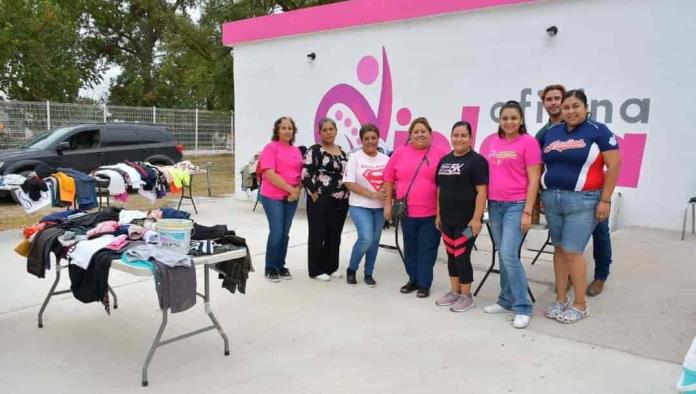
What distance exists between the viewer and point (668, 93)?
238 inches

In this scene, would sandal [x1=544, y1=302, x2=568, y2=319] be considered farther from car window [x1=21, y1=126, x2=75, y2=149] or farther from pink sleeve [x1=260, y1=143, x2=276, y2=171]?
car window [x1=21, y1=126, x2=75, y2=149]

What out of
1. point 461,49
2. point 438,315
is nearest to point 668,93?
point 461,49

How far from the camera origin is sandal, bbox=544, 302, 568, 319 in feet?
12.9

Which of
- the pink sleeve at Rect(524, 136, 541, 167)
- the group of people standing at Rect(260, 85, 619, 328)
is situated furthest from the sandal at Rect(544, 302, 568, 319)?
the pink sleeve at Rect(524, 136, 541, 167)

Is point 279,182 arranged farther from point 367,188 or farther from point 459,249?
point 459,249

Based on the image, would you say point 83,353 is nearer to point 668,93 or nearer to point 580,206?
point 580,206

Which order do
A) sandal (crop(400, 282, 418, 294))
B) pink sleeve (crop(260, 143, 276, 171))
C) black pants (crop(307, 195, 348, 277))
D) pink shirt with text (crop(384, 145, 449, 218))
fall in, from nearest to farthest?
pink shirt with text (crop(384, 145, 449, 218))
sandal (crop(400, 282, 418, 294))
pink sleeve (crop(260, 143, 276, 171))
black pants (crop(307, 195, 348, 277))

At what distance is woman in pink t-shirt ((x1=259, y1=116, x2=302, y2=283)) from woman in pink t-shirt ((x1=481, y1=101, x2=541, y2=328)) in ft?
5.81

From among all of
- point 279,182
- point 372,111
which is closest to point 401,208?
point 279,182

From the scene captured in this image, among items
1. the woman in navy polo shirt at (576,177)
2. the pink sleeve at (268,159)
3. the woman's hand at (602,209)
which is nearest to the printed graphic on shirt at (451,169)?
the woman in navy polo shirt at (576,177)

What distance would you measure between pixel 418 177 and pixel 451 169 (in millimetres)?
398

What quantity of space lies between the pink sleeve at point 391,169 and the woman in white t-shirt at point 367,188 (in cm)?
15

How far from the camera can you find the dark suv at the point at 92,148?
9898 millimetres

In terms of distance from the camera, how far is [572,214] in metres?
3.64
